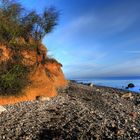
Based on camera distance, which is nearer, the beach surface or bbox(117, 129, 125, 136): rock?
bbox(117, 129, 125, 136): rock

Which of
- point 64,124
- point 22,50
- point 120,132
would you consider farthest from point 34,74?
point 120,132

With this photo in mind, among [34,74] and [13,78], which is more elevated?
[34,74]

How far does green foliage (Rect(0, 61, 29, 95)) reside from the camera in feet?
70.5

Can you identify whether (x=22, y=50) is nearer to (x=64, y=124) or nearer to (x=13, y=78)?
(x=13, y=78)

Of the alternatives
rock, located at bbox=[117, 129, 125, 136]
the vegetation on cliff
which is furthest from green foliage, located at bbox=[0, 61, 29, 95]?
rock, located at bbox=[117, 129, 125, 136]

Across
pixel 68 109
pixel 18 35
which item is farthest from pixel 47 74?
pixel 68 109

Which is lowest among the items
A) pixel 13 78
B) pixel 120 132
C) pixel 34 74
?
pixel 120 132

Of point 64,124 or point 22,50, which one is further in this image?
point 22,50

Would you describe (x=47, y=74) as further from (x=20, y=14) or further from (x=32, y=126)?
(x=32, y=126)

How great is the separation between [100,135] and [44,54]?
15.6 metres

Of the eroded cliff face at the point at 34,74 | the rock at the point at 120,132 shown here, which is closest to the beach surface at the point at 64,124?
the rock at the point at 120,132

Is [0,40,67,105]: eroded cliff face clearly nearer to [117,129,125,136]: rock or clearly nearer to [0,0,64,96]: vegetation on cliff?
[0,0,64,96]: vegetation on cliff

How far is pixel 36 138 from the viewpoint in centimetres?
1347

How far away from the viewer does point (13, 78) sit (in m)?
21.9
